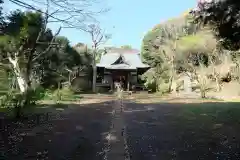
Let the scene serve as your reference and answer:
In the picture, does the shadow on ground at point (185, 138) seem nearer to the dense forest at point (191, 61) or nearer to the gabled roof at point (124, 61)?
the dense forest at point (191, 61)

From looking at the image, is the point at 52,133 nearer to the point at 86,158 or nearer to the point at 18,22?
the point at 86,158

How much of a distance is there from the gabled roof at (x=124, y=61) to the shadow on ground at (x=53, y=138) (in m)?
28.8

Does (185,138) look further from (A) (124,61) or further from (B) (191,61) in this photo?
(A) (124,61)

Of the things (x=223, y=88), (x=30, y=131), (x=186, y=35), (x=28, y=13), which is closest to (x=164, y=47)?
(x=186, y=35)

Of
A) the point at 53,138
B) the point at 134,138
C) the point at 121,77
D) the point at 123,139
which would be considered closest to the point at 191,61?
the point at 121,77

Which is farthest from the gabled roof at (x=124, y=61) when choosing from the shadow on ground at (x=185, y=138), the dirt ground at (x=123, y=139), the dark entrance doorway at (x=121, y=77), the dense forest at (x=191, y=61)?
the dirt ground at (x=123, y=139)

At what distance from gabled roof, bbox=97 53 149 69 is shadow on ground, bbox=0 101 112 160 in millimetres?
Answer: 28761

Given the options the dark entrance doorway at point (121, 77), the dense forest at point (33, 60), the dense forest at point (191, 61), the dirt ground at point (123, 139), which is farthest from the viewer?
the dark entrance doorway at point (121, 77)

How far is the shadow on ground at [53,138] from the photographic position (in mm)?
6624

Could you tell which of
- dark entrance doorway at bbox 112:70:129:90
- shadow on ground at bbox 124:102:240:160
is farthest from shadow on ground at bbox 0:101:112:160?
dark entrance doorway at bbox 112:70:129:90

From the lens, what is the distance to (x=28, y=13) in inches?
725

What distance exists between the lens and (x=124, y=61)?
141 feet

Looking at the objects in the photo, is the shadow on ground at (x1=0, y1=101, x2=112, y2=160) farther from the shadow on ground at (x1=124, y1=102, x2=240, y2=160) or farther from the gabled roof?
the gabled roof

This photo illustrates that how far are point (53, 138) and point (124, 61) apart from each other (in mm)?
34649
